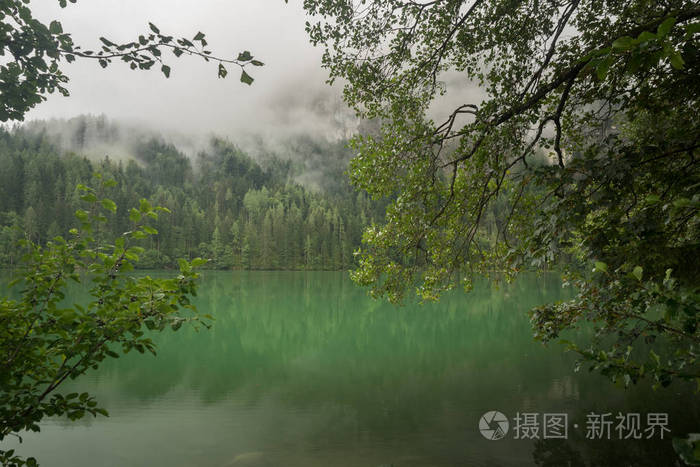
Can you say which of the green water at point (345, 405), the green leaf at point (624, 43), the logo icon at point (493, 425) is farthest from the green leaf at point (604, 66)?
the logo icon at point (493, 425)

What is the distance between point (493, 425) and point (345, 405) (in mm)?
3559

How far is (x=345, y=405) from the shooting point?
9797 mm

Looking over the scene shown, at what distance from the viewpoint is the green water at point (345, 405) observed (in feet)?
23.6

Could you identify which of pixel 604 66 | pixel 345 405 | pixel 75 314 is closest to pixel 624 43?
pixel 604 66

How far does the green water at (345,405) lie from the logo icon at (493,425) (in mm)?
194

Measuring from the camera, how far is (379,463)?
6859 mm

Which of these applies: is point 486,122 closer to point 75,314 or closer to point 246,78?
point 246,78

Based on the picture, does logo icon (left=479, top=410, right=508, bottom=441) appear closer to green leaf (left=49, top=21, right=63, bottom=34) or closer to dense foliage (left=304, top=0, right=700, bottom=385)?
dense foliage (left=304, top=0, right=700, bottom=385)

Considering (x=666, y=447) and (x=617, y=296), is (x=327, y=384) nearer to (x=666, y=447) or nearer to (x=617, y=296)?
(x=666, y=447)

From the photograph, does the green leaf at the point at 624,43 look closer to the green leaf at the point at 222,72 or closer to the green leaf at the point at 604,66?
the green leaf at the point at 604,66

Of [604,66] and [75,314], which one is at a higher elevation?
[604,66]

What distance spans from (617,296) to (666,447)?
4957 millimetres

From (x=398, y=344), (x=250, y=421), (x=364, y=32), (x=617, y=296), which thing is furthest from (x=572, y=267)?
(x=398, y=344)

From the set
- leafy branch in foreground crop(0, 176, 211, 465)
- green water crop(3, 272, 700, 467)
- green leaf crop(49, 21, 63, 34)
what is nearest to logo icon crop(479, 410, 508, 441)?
green water crop(3, 272, 700, 467)
